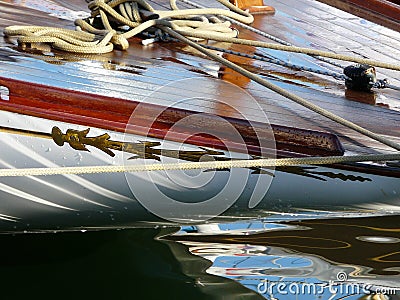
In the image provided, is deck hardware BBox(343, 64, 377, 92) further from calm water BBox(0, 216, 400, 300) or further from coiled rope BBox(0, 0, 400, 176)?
calm water BBox(0, 216, 400, 300)

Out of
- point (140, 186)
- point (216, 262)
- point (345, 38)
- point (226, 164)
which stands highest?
point (345, 38)

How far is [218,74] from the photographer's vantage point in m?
2.55

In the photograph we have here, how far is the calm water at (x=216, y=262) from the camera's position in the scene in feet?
7.79

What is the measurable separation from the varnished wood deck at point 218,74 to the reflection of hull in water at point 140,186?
121 millimetres

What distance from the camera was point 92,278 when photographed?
2758mm

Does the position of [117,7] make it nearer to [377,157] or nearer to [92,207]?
[92,207]

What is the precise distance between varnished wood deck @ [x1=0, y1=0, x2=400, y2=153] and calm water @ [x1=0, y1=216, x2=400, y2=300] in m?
0.29

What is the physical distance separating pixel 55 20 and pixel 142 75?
63cm

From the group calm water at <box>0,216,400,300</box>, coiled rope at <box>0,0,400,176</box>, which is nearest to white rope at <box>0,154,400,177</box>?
coiled rope at <box>0,0,400,176</box>

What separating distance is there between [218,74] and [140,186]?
0.51 metres

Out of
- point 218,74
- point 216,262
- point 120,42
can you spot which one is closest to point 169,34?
point 120,42

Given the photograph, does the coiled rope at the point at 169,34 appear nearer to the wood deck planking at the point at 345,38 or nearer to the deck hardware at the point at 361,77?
the deck hardware at the point at 361,77

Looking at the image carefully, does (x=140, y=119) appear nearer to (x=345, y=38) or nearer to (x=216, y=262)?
(x=216, y=262)

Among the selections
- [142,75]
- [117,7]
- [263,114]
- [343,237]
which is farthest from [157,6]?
[343,237]
